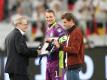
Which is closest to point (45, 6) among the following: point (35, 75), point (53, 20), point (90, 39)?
point (90, 39)

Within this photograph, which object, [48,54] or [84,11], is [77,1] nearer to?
[84,11]

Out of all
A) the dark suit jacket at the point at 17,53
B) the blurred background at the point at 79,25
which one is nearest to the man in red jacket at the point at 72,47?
the dark suit jacket at the point at 17,53

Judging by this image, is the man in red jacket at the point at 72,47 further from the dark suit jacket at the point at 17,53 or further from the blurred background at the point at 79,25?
the blurred background at the point at 79,25

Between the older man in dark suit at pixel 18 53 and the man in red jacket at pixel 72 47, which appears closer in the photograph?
the older man in dark suit at pixel 18 53

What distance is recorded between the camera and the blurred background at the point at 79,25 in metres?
13.9

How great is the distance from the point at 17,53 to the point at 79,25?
577 cm

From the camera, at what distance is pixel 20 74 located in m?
10.0

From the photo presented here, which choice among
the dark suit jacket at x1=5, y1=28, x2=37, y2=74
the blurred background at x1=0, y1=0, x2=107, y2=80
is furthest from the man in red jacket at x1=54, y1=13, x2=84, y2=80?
the blurred background at x1=0, y1=0, x2=107, y2=80

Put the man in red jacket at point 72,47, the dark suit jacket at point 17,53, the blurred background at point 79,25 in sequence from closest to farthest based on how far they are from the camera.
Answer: the dark suit jacket at point 17,53, the man in red jacket at point 72,47, the blurred background at point 79,25

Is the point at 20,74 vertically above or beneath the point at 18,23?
beneath

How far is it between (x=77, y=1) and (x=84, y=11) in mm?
563

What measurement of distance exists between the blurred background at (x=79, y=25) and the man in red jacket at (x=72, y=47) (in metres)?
3.61

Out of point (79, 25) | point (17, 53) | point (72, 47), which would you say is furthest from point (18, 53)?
point (79, 25)

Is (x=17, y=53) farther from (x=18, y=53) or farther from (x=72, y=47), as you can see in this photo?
(x=72, y=47)
